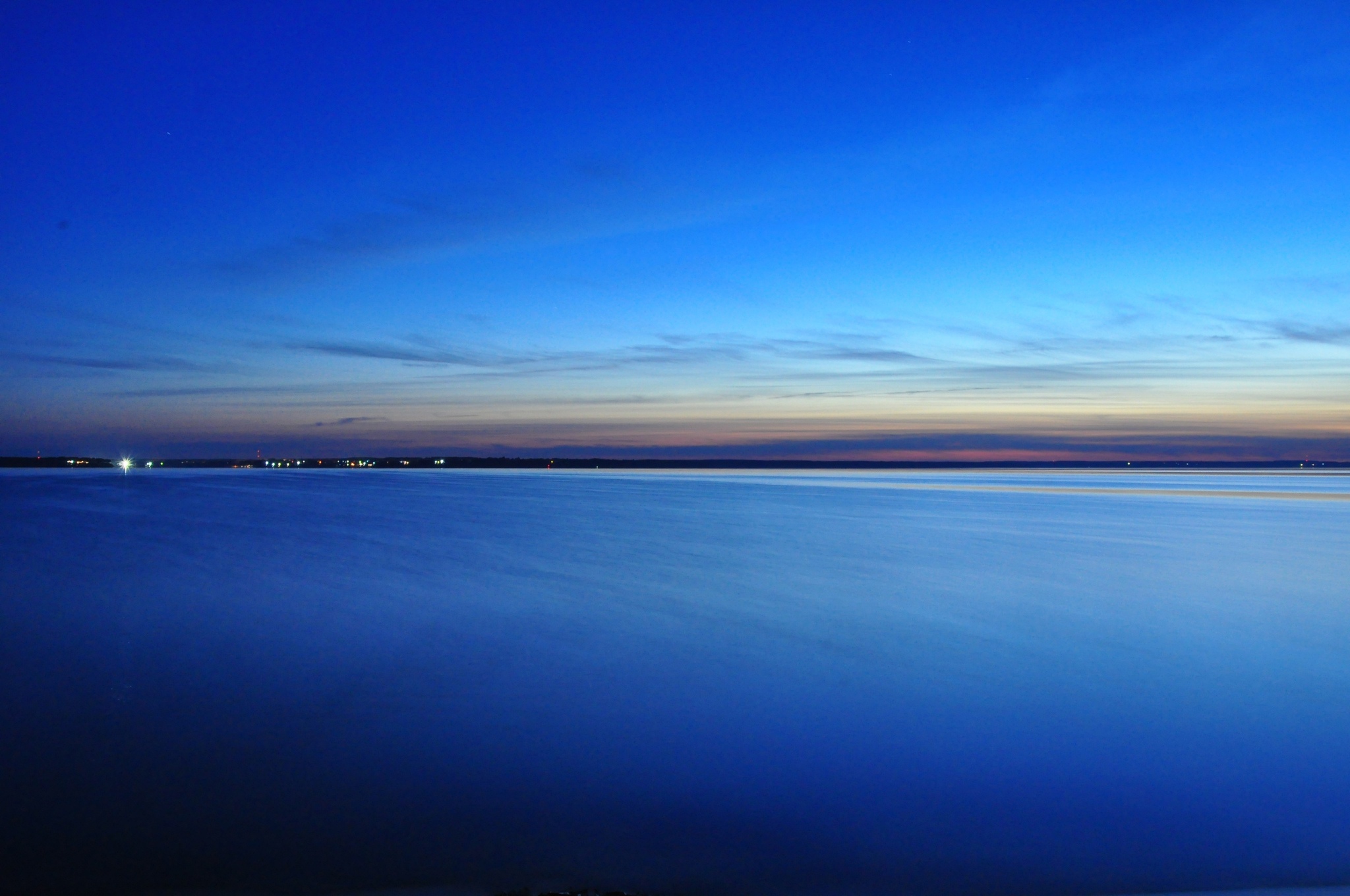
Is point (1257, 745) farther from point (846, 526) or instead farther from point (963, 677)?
point (846, 526)

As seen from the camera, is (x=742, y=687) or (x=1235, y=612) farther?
(x=1235, y=612)

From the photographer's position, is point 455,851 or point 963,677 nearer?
point 455,851

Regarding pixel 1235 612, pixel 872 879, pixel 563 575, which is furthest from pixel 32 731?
pixel 1235 612

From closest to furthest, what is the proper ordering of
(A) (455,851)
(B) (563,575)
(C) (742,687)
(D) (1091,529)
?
1. (A) (455,851)
2. (C) (742,687)
3. (B) (563,575)
4. (D) (1091,529)

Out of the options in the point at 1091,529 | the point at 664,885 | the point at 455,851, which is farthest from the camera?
the point at 1091,529

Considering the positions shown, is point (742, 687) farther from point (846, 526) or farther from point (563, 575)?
point (846, 526)

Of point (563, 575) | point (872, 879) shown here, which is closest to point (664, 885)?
point (872, 879)
